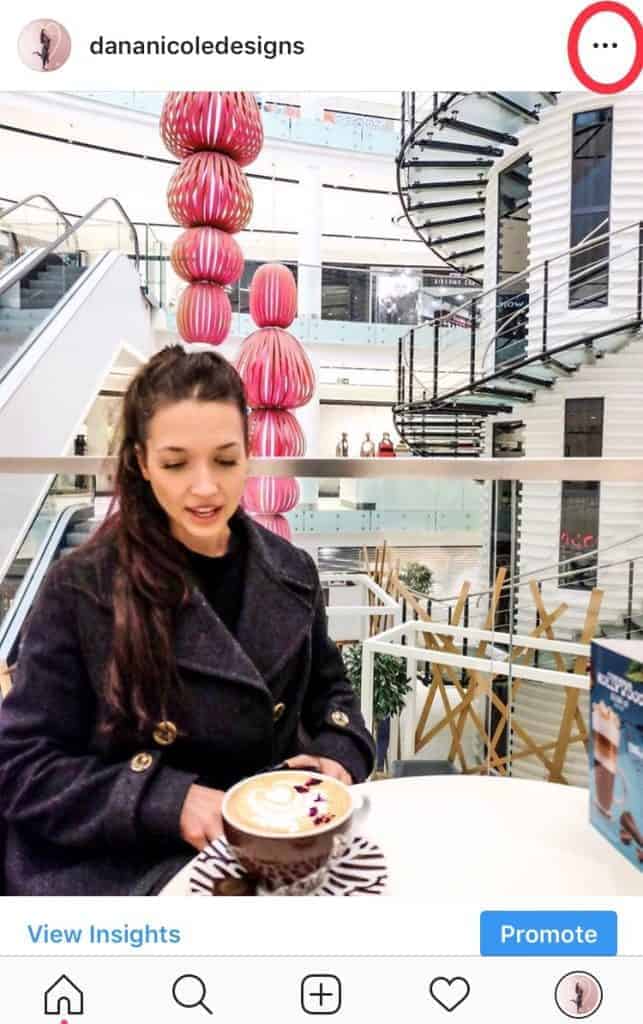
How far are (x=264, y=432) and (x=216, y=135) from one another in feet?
3.00

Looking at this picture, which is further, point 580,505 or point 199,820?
point 580,505

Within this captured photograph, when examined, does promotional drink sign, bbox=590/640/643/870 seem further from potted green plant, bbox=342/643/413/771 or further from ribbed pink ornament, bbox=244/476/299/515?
potted green plant, bbox=342/643/413/771

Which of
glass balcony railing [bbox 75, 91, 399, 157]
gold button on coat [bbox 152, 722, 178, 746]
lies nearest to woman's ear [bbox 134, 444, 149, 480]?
gold button on coat [bbox 152, 722, 178, 746]

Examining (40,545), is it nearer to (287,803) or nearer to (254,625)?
(254,625)

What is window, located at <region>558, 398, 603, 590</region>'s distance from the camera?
137 centimetres

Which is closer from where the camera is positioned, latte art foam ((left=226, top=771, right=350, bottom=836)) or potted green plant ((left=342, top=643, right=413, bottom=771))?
latte art foam ((left=226, top=771, right=350, bottom=836))

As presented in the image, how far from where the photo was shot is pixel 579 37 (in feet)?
2.07

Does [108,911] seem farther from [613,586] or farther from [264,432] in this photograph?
[264,432]

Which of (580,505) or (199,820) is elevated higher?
(580,505)

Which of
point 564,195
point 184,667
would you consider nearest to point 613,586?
point 184,667

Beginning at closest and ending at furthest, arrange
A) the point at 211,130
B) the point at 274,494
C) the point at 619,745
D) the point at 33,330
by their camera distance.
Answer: the point at 619,745
the point at 274,494
the point at 211,130
the point at 33,330

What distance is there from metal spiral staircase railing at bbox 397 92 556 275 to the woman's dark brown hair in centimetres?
189
